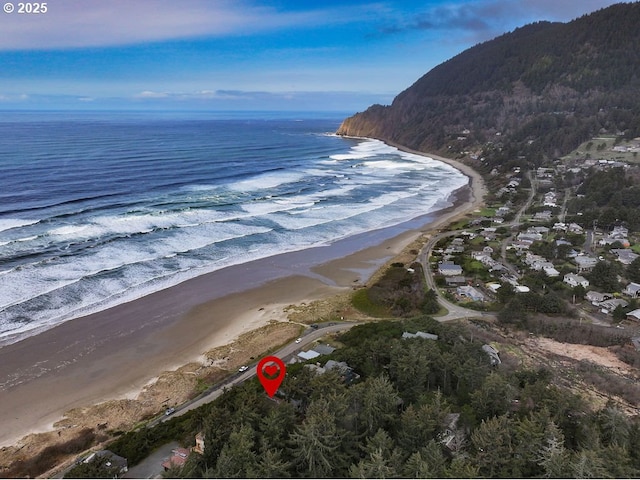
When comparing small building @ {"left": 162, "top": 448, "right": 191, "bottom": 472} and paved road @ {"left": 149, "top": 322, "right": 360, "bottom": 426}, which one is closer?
small building @ {"left": 162, "top": 448, "right": 191, "bottom": 472}

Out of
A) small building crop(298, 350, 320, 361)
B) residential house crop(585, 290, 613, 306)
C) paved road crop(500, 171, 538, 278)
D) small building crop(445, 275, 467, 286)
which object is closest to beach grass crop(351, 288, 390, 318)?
small building crop(445, 275, 467, 286)

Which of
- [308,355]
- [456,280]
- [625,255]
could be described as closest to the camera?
[308,355]

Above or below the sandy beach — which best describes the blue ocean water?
above

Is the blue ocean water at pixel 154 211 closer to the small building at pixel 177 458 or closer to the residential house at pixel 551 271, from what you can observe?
the small building at pixel 177 458

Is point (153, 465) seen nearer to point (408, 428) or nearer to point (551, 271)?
point (408, 428)

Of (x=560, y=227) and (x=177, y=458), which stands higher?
(x=560, y=227)

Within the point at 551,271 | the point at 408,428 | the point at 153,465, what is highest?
the point at 408,428

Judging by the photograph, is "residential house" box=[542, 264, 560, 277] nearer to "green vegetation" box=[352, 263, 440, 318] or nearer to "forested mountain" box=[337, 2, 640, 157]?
"green vegetation" box=[352, 263, 440, 318]

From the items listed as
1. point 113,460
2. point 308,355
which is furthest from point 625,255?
point 113,460
